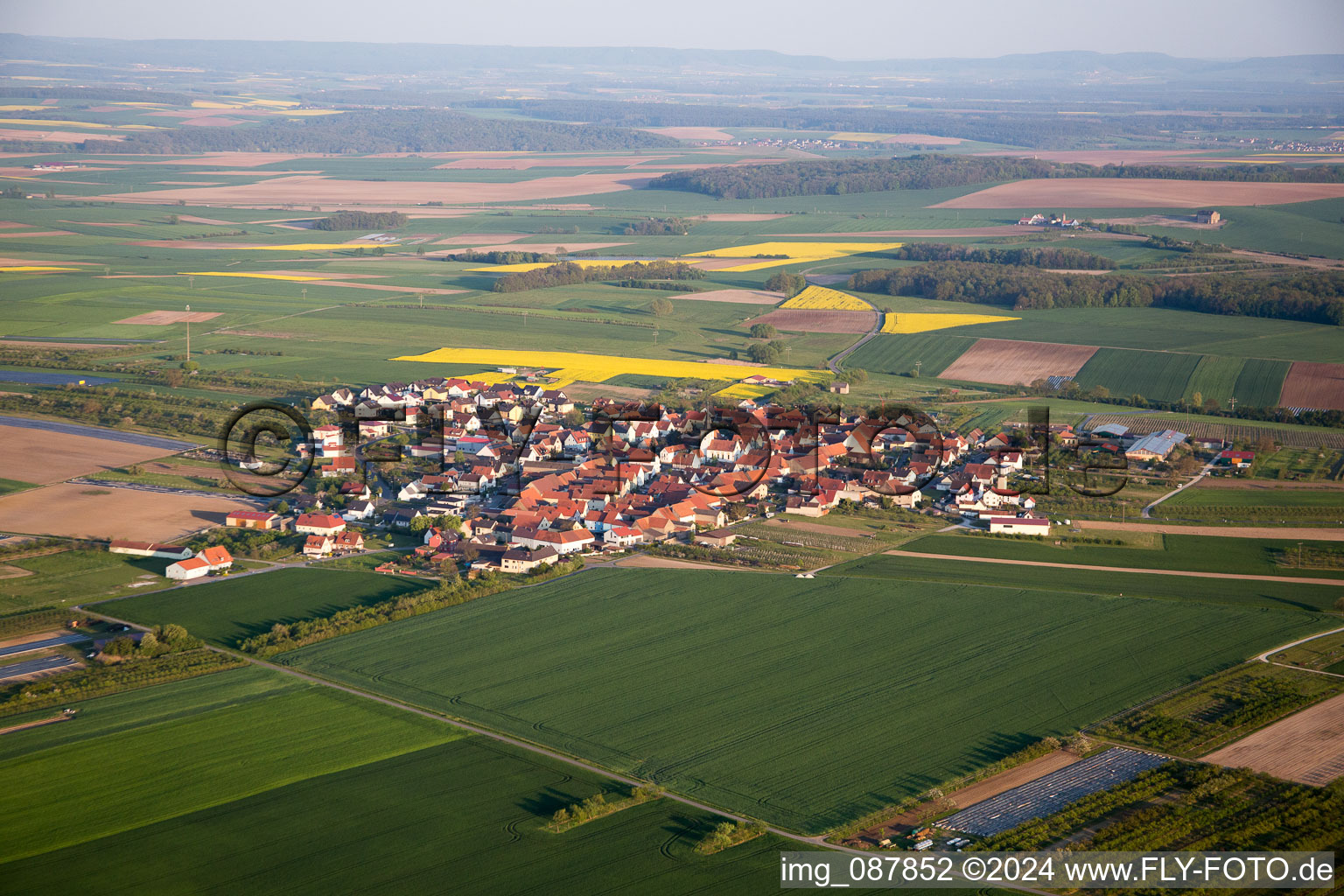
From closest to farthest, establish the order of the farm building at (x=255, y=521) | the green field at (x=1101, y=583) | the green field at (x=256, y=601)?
1. the green field at (x=256, y=601)
2. the green field at (x=1101, y=583)
3. the farm building at (x=255, y=521)

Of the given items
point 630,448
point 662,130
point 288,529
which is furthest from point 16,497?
point 662,130

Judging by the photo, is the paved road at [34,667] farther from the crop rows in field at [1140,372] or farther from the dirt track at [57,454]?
the crop rows in field at [1140,372]

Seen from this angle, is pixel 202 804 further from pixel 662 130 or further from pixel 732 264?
pixel 662 130

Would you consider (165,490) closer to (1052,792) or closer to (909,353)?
(1052,792)

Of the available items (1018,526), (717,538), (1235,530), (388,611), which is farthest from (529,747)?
(1235,530)

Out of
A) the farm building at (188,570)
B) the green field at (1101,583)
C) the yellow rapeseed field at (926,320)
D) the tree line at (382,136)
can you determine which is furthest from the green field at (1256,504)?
the tree line at (382,136)

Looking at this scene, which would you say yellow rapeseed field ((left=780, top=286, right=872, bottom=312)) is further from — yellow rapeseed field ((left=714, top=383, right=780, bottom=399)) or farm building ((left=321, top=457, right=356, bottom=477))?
farm building ((left=321, top=457, right=356, bottom=477))
